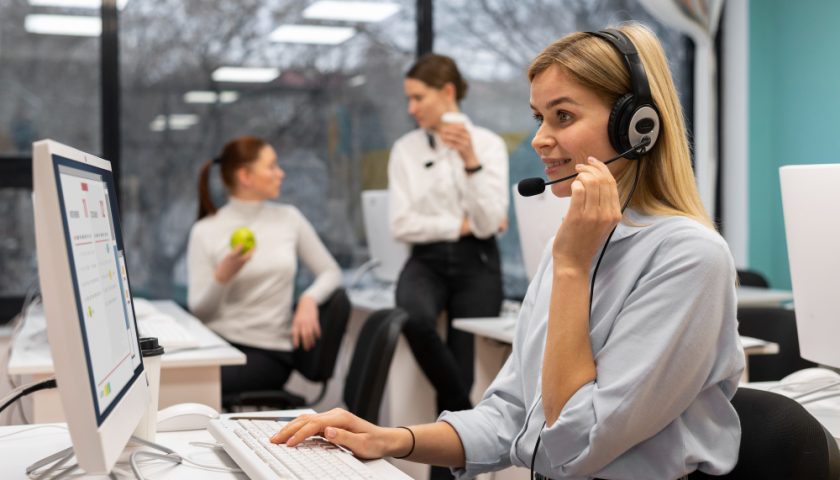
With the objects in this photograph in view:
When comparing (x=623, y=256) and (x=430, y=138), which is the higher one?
(x=430, y=138)

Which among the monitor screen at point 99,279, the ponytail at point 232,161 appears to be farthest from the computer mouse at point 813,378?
the ponytail at point 232,161

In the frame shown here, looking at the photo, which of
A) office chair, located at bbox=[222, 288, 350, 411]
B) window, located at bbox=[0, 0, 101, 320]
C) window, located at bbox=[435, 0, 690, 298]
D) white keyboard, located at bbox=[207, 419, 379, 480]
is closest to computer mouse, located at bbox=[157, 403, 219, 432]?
white keyboard, located at bbox=[207, 419, 379, 480]

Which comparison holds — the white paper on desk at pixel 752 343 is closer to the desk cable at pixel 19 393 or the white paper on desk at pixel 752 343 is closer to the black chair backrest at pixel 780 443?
the black chair backrest at pixel 780 443

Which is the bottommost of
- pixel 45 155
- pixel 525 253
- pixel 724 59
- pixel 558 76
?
pixel 525 253

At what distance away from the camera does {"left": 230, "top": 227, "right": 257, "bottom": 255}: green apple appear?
3.09 meters

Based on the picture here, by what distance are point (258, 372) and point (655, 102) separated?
207 centimetres

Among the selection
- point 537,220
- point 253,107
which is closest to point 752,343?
point 537,220

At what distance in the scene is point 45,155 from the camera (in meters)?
0.89

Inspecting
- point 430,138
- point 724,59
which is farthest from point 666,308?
point 724,59

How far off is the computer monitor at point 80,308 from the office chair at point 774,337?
5.76ft

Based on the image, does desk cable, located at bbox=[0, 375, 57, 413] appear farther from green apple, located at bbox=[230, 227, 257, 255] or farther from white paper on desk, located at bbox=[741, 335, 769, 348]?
green apple, located at bbox=[230, 227, 257, 255]

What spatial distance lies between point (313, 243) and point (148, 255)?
41.1 inches

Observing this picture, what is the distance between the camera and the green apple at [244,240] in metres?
3.09

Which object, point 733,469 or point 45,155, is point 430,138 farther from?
point 45,155
